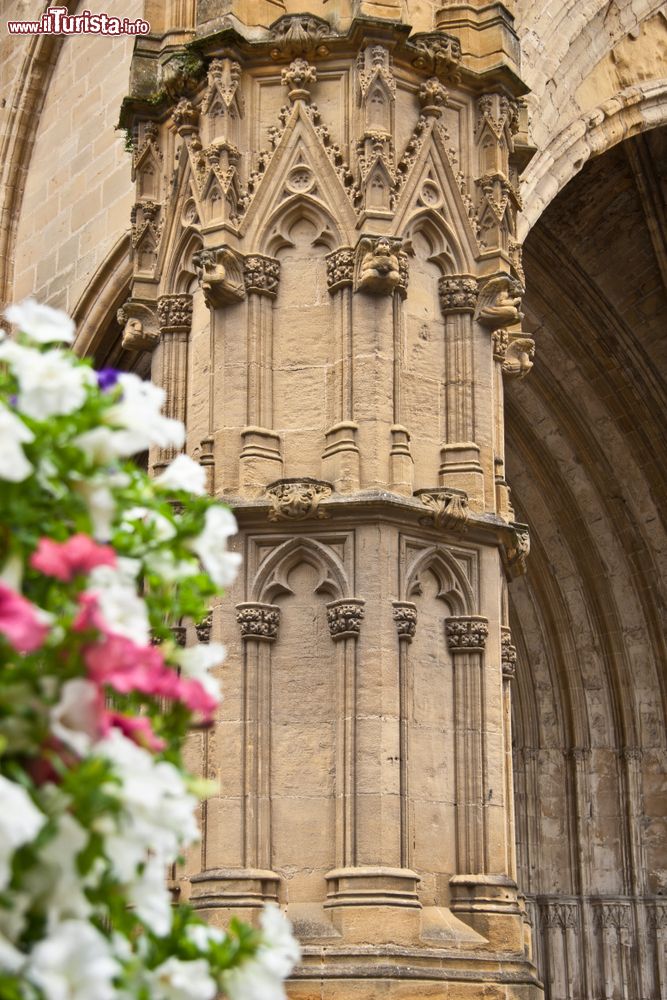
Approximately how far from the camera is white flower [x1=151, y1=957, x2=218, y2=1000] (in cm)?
299

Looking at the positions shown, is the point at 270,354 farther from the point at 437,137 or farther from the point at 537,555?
the point at 537,555

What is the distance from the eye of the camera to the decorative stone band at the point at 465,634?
8.41 m

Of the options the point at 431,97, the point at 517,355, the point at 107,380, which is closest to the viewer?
the point at 107,380

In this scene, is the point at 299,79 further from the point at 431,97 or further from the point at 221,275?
the point at 221,275

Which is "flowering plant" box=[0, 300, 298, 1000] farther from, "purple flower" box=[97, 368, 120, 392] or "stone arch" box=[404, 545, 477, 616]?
"stone arch" box=[404, 545, 477, 616]

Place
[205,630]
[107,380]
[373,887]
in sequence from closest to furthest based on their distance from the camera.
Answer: [107,380], [373,887], [205,630]

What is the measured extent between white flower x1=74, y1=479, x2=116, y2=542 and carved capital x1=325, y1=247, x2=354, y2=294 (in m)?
5.62

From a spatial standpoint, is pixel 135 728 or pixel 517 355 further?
pixel 517 355

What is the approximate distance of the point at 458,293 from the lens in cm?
899

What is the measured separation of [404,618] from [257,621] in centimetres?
71

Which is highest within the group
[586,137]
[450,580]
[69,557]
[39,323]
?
[586,137]

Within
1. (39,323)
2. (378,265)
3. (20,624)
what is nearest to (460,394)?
(378,265)

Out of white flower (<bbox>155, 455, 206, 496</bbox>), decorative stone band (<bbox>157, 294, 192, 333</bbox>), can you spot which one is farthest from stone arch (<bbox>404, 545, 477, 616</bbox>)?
white flower (<bbox>155, 455, 206, 496</bbox>)

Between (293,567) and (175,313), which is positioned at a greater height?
(175,313)
